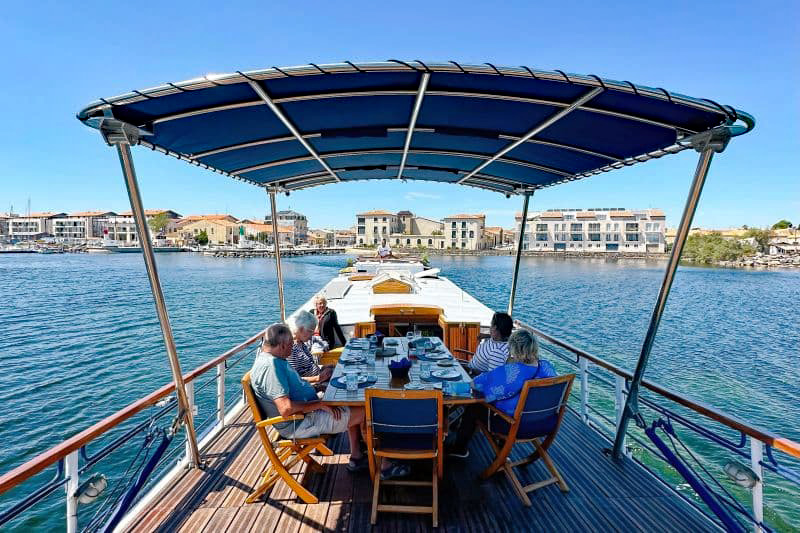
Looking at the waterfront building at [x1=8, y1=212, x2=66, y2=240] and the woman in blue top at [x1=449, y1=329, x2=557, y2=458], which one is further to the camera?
the waterfront building at [x1=8, y1=212, x2=66, y2=240]

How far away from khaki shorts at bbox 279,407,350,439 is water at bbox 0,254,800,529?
5.95 meters

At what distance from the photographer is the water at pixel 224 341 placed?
33.2 ft

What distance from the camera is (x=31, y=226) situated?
4793 inches

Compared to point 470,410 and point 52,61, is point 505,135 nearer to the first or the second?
point 470,410

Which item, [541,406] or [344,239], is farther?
[344,239]

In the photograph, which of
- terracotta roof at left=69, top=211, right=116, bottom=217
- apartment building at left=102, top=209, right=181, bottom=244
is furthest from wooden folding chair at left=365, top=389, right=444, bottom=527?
terracotta roof at left=69, top=211, right=116, bottom=217

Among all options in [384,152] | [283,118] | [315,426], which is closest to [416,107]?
[283,118]

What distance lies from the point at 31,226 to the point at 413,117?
163224 millimetres

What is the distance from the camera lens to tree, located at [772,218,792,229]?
378ft

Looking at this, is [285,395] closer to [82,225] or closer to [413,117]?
[413,117]

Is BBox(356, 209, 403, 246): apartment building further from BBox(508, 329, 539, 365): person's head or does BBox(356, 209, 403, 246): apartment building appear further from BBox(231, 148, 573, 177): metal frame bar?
BBox(508, 329, 539, 365): person's head

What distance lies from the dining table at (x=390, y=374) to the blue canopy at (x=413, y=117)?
228cm

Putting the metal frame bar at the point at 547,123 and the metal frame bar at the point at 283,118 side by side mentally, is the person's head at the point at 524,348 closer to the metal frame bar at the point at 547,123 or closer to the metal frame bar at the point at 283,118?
the metal frame bar at the point at 547,123

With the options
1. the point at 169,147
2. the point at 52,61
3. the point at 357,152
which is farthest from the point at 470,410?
the point at 52,61
